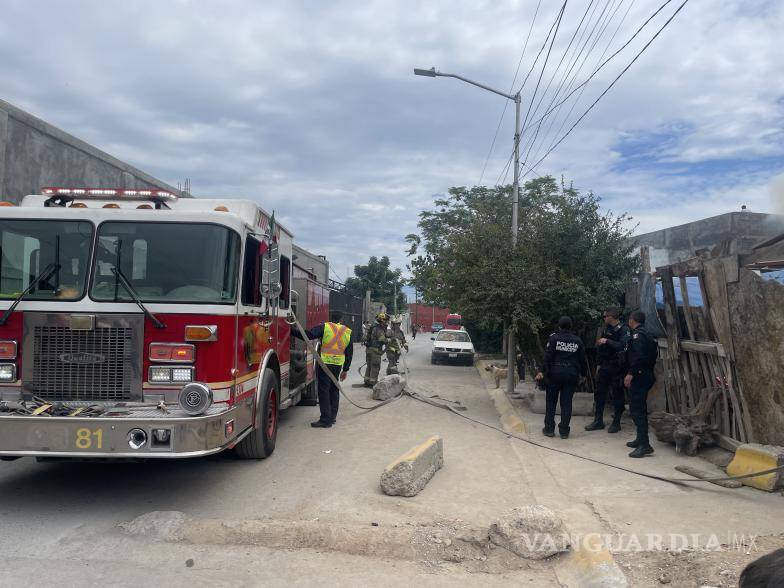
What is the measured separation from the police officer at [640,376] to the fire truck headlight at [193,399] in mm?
4938

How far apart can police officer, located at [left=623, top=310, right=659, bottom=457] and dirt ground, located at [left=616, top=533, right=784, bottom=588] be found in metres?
2.83

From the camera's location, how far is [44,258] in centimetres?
570

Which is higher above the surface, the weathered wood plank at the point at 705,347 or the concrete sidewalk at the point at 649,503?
the weathered wood plank at the point at 705,347

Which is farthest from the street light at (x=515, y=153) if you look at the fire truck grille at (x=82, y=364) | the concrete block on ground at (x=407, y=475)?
the fire truck grille at (x=82, y=364)

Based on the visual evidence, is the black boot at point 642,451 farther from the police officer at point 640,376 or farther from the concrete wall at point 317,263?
the concrete wall at point 317,263

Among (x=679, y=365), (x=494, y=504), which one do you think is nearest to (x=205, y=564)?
(x=494, y=504)

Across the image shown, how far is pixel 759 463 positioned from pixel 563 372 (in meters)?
2.90

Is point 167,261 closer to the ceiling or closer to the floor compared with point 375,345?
closer to the ceiling

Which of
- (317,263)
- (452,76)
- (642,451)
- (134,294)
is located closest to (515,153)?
(452,76)

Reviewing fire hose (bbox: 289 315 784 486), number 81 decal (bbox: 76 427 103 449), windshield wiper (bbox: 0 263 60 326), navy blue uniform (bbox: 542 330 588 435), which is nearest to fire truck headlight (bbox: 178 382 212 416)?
number 81 decal (bbox: 76 427 103 449)

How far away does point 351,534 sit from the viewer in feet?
16.0

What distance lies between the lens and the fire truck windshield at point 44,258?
5609 mm

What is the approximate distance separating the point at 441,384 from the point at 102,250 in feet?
36.8

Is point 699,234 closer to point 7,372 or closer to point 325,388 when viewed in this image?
point 325,388
